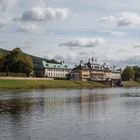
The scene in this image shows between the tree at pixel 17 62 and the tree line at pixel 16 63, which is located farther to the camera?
the tree at pixel 17 62

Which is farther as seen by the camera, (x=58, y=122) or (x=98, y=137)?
(x=58, y=122)

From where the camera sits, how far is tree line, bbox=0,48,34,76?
146625 mm

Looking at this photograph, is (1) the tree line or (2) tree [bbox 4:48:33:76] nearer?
(1) the tree line

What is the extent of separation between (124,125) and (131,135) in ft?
16.0

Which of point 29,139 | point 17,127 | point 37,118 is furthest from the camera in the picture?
point 37,118

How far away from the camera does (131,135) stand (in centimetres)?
2881

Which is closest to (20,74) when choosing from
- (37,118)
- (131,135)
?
(37,118)

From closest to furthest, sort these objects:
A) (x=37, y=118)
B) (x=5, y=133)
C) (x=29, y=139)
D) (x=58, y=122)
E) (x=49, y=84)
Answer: (x=29, y=139) < (x=5, y=133) < (x=58, y=122) < (x=37, y=118) < (x=49, y=84)

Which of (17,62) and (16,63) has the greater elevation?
(17,62)

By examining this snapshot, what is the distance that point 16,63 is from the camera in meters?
149

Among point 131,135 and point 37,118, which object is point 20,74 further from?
point 131,135

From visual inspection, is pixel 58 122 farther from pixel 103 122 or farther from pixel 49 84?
pixel 49 84

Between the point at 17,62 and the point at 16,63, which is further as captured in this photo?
the point at 16,63

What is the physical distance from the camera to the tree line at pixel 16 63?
146625 millimetres
